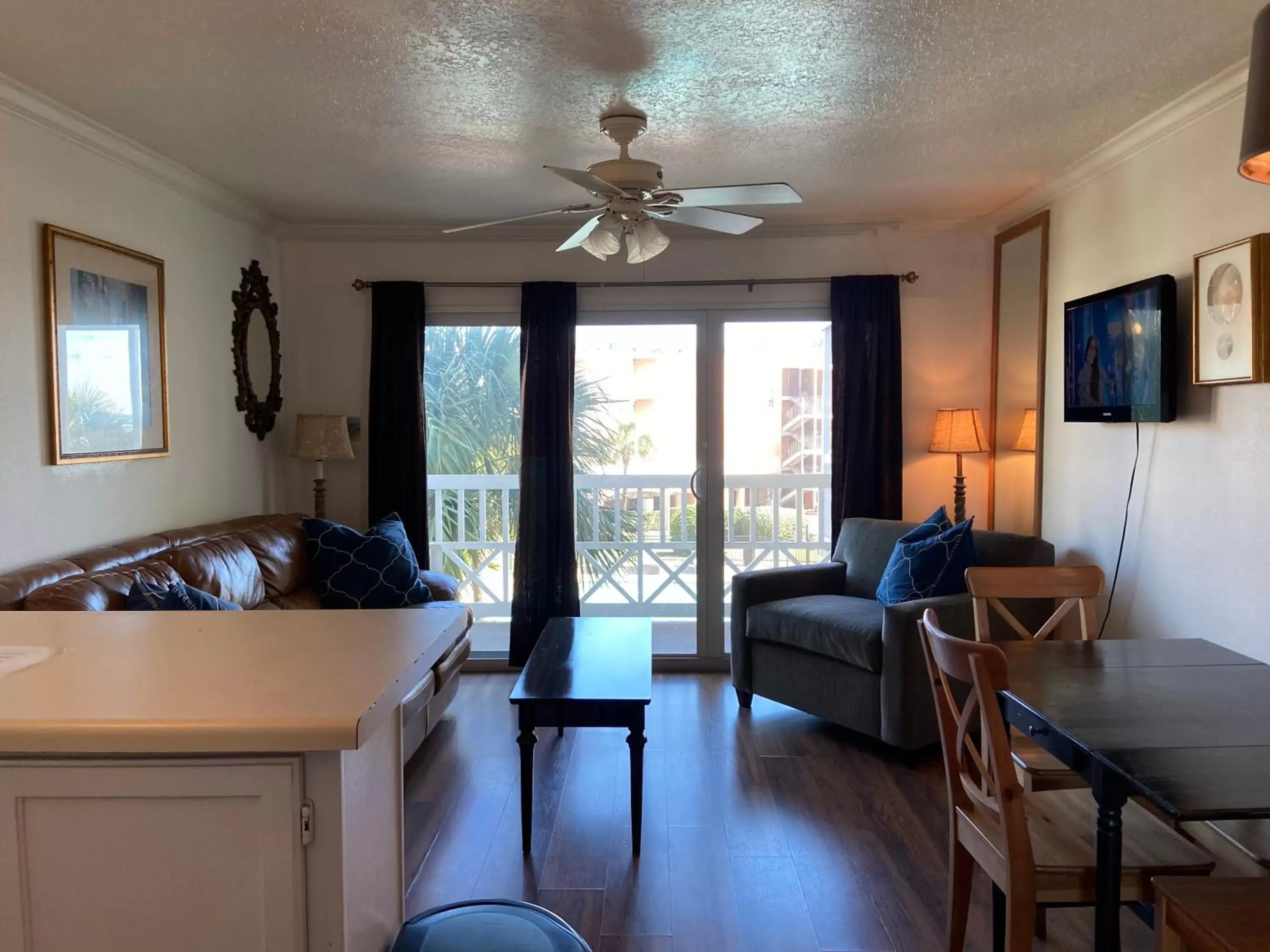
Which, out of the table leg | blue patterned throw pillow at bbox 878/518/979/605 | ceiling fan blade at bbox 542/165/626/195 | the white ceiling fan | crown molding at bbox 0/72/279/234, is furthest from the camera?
blue patterned throw pillow at bbox 878/518/979/605

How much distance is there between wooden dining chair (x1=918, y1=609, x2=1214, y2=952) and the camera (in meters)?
1.67

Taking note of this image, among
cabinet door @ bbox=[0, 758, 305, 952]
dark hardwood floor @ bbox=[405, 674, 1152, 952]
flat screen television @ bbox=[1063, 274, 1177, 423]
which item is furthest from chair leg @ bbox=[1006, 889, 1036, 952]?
flat screen television @ bbox=[1063, 274, 1177, 423]

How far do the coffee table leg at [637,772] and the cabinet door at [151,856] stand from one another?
1.65 m

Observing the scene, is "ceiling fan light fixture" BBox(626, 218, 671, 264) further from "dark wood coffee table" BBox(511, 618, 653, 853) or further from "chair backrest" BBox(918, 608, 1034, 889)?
"chair backrest" BBox(918, 608, 1034, 889)

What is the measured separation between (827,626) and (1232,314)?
1853 mm

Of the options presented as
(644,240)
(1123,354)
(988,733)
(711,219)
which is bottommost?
(988,733)

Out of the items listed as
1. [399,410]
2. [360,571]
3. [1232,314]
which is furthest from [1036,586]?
[399,410]

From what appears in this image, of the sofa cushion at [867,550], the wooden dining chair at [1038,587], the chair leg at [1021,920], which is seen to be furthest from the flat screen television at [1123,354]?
the chair leg at [1021,920]

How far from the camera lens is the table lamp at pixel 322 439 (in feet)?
14.3

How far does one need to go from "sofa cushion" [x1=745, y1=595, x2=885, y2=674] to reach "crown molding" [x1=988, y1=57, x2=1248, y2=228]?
2.07 m

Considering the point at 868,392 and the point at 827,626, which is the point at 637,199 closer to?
the point at 827,626

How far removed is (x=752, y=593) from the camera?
4.00 meters

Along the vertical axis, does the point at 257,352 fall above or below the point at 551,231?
below

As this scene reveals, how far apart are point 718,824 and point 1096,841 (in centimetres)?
142
